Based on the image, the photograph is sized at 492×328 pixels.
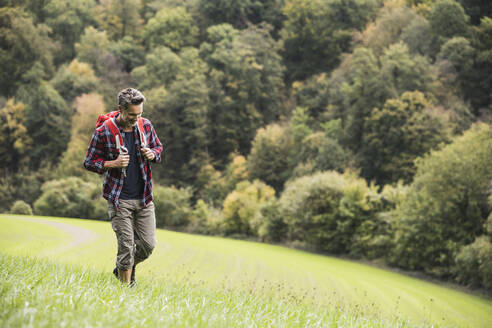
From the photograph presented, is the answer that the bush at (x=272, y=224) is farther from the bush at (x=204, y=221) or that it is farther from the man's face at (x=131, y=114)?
the man's face at (x=131, y=114)

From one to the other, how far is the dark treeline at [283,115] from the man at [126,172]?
42.6ft

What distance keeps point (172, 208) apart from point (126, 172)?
97.1 ft

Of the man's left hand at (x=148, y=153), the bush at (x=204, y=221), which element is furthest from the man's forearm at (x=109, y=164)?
the bush at (x=204, y=221)

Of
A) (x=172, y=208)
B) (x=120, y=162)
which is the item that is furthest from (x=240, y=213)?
(x=120, y=162)

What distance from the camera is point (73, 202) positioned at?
33.3 meters

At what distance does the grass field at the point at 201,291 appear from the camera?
2.70 metres

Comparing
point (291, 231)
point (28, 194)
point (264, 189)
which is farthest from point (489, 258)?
point (28, 194)

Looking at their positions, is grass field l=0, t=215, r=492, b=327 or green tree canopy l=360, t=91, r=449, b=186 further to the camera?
green tree canopy l=360, t=91, r=449, b=186

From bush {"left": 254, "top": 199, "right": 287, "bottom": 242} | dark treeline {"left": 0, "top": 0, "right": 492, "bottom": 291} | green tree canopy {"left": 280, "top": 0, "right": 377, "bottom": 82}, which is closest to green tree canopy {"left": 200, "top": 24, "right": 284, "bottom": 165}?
dark treeline {"left": 0, "top": 0, "right": 492, "bottom": 291}

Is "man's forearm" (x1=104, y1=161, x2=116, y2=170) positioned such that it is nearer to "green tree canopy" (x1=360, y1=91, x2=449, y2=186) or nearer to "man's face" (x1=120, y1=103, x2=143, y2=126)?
"man's face" (x1=120, y1=103, x2=143, y2=126)

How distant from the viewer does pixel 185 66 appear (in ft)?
165

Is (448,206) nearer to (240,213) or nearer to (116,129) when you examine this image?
(116,129)

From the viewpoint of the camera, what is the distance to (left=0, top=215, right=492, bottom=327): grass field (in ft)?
8.84

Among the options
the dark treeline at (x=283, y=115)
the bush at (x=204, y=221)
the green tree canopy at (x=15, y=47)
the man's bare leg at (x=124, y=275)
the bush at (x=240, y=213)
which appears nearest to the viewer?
the man's bare leg at (x=124, y=275)
